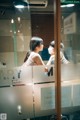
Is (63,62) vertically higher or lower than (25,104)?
higher

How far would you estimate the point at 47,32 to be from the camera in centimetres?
237

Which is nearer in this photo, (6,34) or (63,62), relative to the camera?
(6,34)

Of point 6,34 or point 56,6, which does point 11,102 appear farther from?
point 56,6

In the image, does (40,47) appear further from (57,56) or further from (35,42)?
(57,56)

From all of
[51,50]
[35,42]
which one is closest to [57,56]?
[51,50]

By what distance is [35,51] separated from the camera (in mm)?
2367

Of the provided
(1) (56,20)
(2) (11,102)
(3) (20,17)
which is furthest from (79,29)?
(2) (11,102)

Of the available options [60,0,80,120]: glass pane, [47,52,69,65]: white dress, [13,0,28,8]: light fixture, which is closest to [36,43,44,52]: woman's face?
[47,52,69,65]: white dress

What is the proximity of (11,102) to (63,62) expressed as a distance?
0.78 metres

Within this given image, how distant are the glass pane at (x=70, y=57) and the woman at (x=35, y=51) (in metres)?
0.28

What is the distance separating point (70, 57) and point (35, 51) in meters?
0.45

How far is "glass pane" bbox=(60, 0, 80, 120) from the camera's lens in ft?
7.97

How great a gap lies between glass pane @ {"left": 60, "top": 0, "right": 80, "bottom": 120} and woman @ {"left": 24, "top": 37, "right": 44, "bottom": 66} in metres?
0.28

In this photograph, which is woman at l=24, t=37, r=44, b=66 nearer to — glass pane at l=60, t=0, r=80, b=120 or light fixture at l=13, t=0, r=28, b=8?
glass pane at l=60, t=0, r=80, b=120
